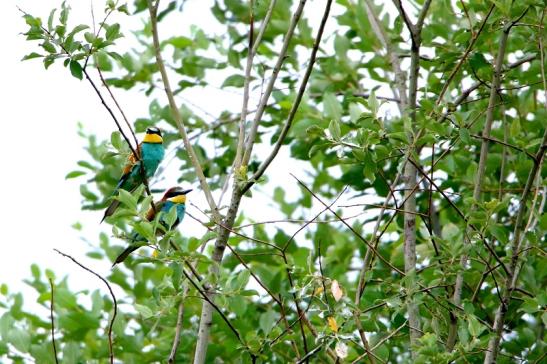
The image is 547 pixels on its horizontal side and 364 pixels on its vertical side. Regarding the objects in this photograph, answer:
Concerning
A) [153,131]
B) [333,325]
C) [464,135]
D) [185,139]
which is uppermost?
[153,131]

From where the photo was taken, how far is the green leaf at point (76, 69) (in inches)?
137

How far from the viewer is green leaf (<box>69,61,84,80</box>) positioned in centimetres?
347

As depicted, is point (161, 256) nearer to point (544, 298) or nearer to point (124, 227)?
point (544, 298)

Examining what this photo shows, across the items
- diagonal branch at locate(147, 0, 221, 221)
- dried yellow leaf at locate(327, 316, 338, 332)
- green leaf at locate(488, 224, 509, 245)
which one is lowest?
dried yellow leaf at locate(327, 316, 338, 332)

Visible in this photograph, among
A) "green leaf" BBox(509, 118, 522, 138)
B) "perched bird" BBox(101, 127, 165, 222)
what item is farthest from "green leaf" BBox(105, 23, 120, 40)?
"green leaf" BBox(509, 118, 522, 138)

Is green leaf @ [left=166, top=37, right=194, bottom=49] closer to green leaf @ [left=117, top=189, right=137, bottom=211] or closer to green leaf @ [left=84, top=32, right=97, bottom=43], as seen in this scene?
green leaf @ [left=84, top=32, right=97, bottom=43]

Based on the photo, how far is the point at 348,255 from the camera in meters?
6.23

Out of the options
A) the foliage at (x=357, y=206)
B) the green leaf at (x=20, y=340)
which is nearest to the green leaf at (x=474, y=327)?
the foliage at (x=357, y=206)

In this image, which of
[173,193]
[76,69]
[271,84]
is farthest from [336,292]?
[173,193]

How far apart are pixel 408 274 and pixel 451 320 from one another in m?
0.41

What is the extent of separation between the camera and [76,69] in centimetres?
348

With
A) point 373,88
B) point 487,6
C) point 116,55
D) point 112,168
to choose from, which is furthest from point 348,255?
point 116,55

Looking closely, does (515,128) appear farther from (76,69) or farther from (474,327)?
(76,69)

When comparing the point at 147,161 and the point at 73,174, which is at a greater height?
the point at 73,174
